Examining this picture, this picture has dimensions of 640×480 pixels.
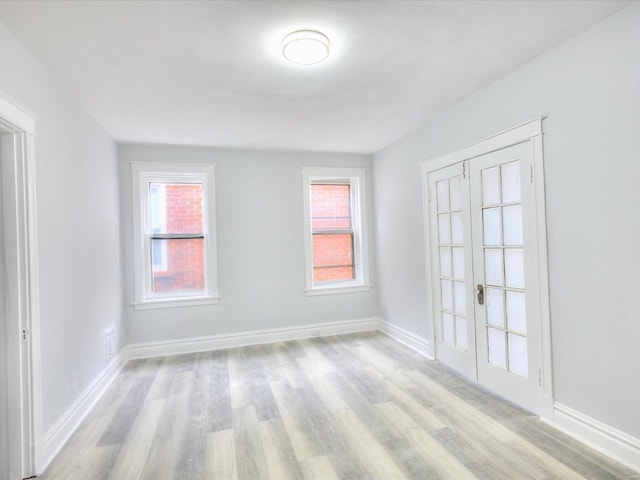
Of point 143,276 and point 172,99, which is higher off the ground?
point 172,99

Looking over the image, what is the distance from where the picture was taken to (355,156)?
5.03 metres

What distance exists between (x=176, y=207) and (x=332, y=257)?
2274 millimetres

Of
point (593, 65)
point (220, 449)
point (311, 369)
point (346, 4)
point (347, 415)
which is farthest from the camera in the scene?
point (311, 369)

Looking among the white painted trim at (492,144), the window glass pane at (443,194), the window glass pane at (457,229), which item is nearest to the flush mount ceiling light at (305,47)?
the white painted trim at (492,144)

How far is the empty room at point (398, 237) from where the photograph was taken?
1.95 metres

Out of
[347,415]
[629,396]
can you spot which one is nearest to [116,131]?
[347,415]

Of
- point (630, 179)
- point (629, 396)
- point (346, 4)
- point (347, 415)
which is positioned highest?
point (346, 4)

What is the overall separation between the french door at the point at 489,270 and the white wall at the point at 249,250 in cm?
179

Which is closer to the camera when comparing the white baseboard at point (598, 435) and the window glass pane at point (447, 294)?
the white baseboard at point (598, 435)

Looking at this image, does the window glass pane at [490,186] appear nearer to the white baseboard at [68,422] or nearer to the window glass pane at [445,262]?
the window glass pane at [445,262]

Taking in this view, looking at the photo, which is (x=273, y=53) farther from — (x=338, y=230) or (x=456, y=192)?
(x=338, y=230)

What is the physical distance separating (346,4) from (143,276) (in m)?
3.77

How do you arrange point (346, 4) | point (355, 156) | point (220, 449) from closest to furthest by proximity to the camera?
point (346, 4)
point (220, 449)
point (355, 156)

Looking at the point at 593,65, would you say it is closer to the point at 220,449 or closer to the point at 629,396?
the point at 629,396
